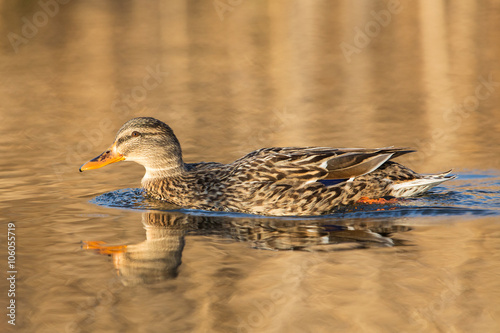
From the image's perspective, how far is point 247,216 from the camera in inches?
414

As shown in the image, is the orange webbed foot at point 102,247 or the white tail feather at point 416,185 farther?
the white tail feather at point 416,185

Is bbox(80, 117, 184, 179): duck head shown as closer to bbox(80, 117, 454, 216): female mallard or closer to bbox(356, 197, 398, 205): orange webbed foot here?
bbox(80, 117, 454, 216): female mallard

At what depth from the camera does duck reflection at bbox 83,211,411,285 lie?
860 centimetres

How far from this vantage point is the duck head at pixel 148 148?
11.5 metres

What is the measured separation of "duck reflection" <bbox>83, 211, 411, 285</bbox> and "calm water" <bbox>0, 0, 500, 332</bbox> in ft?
0.11

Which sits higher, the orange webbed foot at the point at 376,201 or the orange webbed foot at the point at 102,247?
the orange webbed foot at the point at 376,201

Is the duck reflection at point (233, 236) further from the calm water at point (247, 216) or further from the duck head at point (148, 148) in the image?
the duck head at point (148, 148)

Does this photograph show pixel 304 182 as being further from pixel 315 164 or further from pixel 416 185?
pixel 416 185

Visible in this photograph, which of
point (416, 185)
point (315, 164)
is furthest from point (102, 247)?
point (416, 185)

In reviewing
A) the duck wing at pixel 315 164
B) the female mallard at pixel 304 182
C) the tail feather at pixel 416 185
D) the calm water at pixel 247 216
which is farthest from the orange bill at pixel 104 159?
the tail feather at pixel 416 185

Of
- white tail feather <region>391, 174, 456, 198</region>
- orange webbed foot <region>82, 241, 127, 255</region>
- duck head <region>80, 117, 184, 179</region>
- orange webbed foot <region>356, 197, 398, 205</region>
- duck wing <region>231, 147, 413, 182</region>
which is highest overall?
duck head <region>80, 117, 184, 179</region>

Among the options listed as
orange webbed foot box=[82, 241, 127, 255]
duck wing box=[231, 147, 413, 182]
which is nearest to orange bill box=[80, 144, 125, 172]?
duck wing box=[231, 147, 413, 182]

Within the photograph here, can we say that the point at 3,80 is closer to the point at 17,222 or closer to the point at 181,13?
the point at 17,222

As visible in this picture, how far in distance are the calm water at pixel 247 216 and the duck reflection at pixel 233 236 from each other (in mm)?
35
